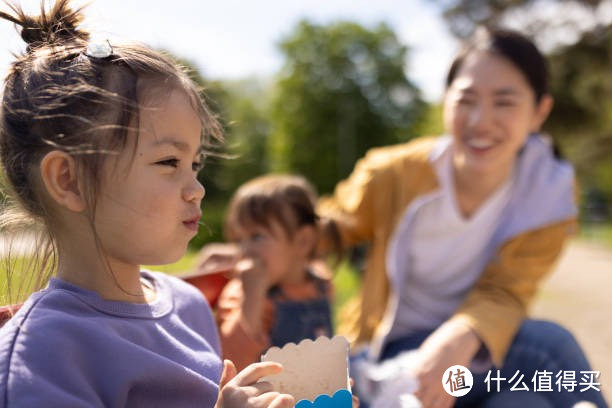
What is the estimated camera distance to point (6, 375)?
973 millimetres

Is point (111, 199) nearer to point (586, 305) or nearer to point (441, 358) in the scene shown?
point (441, 358)

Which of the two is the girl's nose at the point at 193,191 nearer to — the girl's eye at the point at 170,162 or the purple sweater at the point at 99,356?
the girl's eye at the point at 170,162

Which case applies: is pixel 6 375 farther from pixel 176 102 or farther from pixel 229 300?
pixel 229 300

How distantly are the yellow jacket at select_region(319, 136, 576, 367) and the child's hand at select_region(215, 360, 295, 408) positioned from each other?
1.11 m

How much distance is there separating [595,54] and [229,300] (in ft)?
56.9

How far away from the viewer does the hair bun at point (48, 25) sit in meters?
1.30

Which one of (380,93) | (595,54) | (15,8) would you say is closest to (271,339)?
(15,8)

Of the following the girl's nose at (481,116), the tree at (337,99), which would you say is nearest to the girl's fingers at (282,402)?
the girl's nose at (481,116)

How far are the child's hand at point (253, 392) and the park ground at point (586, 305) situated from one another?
3.06 m

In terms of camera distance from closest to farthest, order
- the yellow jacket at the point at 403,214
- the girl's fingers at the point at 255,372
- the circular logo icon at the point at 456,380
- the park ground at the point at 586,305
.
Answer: the girl's fingers at the point at 255,372
the circular logo icon at the point at 456,380
the yellow jacket at the point at 403,214
the park ground at the point at 586,305

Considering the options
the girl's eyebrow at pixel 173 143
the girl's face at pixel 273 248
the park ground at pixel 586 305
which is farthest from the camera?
the park ground at pixel 586 305

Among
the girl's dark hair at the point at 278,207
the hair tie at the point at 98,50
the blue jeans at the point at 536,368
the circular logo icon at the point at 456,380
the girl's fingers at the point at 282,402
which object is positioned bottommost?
the blue jeans at the point at 536,368

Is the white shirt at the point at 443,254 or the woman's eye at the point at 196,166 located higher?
the woman's eye at the point at 196,166

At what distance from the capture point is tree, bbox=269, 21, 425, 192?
26.5 metres
